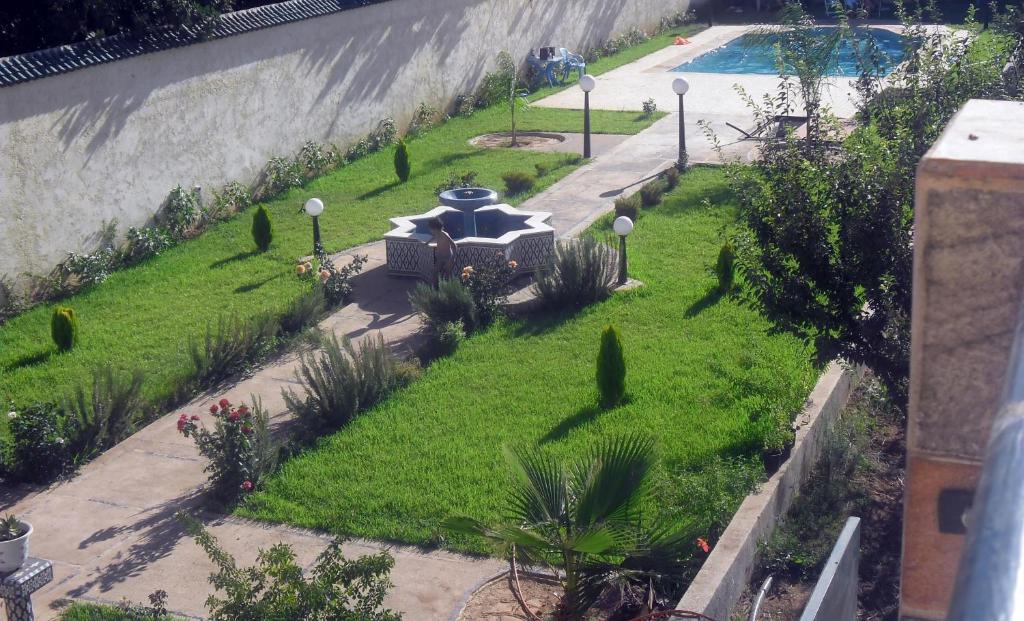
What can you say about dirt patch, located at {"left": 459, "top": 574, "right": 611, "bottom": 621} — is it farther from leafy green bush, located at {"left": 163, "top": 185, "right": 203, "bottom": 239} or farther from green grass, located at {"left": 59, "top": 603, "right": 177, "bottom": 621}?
leafy green bush, located at {"left": 163, "top": 185, "right": 203, "bottom": 239}

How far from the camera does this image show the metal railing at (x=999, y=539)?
81 cm

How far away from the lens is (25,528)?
627 centimetres

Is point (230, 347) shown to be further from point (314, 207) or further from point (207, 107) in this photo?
point (207, 107)

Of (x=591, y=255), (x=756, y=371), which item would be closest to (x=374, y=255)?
(x=591, y=255)

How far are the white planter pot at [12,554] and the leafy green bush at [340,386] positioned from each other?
3.32m

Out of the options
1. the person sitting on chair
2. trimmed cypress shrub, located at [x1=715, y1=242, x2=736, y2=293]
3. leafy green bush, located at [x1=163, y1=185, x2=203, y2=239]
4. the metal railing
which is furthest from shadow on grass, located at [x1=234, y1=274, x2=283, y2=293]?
the metal railing

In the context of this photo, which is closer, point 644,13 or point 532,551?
point 532,551

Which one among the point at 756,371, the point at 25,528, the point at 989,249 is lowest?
the point at 756,371

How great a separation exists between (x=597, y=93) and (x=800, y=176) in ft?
56.6

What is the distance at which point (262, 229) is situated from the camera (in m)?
14.1

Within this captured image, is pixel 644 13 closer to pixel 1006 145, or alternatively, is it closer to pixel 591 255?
pixel 591 255

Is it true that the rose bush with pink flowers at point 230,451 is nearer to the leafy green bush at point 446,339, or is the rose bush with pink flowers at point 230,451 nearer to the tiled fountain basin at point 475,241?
the leafy green bush at point 446,339

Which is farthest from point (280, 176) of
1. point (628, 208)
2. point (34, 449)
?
point (34, 449)

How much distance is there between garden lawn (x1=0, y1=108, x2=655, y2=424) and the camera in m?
10.8
